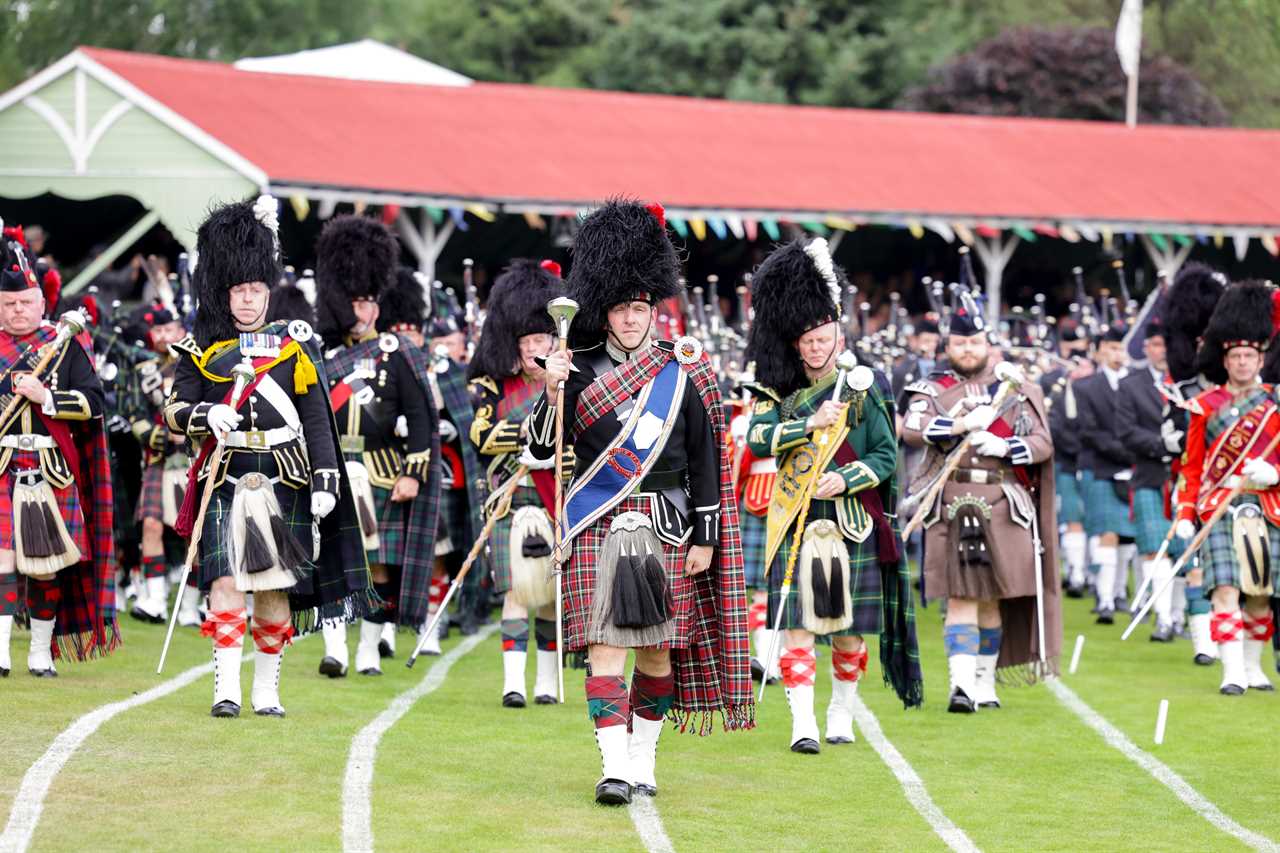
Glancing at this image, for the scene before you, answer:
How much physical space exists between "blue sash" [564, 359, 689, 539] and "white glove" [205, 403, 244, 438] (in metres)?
1.80

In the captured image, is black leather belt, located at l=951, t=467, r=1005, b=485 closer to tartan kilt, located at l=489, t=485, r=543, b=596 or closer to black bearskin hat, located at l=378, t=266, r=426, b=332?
tartan kilt, located at l=489, t=485, r=543, b=596

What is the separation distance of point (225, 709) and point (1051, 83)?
36.7 meters

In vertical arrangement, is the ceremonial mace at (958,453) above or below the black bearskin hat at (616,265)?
below

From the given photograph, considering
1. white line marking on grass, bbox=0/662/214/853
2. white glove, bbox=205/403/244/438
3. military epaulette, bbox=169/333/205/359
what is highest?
military epaulette, bbox=169/333/205/359

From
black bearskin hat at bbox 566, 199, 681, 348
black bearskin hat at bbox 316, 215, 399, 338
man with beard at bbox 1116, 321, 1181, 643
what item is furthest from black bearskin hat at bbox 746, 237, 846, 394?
man with beard at bbox 1116, 321, 1181, 643

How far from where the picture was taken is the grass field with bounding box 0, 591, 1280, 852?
7.17 m

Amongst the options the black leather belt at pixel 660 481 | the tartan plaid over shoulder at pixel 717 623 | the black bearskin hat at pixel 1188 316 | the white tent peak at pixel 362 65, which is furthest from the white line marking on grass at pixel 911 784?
the white tent peak at pixel 362 65

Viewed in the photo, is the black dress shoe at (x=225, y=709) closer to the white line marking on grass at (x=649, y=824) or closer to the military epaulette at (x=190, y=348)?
the military epaulette at (x=190, y=348)

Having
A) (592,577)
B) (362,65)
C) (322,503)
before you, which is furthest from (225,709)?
(362,65)

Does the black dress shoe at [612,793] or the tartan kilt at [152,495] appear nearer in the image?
the black dress shoe at [612,793]

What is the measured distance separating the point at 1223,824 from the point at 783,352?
2.75 metres

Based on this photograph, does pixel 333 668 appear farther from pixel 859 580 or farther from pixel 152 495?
pixel 859 580

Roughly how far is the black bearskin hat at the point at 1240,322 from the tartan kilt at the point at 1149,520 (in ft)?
9.87

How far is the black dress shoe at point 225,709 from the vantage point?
30.0ft
